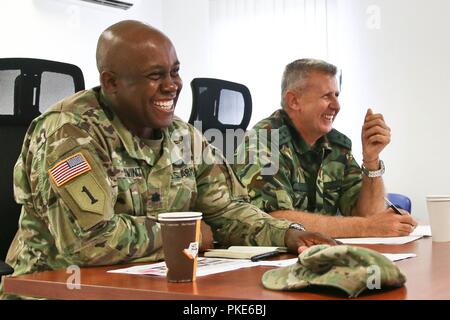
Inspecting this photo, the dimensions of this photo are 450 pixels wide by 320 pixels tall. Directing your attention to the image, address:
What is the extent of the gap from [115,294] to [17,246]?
77 centimetres

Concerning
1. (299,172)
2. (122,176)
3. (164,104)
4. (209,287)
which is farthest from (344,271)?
(299,172)

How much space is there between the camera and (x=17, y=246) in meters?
1.86

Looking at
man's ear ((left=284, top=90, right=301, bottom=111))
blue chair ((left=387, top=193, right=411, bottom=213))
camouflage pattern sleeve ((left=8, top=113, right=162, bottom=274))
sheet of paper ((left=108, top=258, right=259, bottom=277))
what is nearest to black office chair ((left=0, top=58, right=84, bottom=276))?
camouflage pattern sleeve ((left=8, top=113, right=162, bottom=274))

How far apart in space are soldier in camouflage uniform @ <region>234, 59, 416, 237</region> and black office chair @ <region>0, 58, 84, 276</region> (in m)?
0.76

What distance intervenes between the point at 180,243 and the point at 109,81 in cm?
80

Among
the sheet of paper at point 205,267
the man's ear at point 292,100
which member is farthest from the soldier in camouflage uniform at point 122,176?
the man's ear at point 292,100

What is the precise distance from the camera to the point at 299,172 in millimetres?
2482

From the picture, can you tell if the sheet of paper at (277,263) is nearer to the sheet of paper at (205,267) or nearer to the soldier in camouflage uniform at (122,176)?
the sheet of paper at (205,267)

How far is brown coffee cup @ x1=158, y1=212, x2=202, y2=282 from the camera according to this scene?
1.22m

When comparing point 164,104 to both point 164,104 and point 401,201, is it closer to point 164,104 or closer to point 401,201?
point 164,104

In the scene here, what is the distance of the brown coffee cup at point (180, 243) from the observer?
1219mm

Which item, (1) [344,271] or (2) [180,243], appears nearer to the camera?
(1) [344,271]

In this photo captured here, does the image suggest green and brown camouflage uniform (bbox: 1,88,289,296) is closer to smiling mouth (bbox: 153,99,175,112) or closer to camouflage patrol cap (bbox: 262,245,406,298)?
smiling mouth (bbox: 153,99,175,112)

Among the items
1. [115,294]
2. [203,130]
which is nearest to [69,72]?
[203,130]
